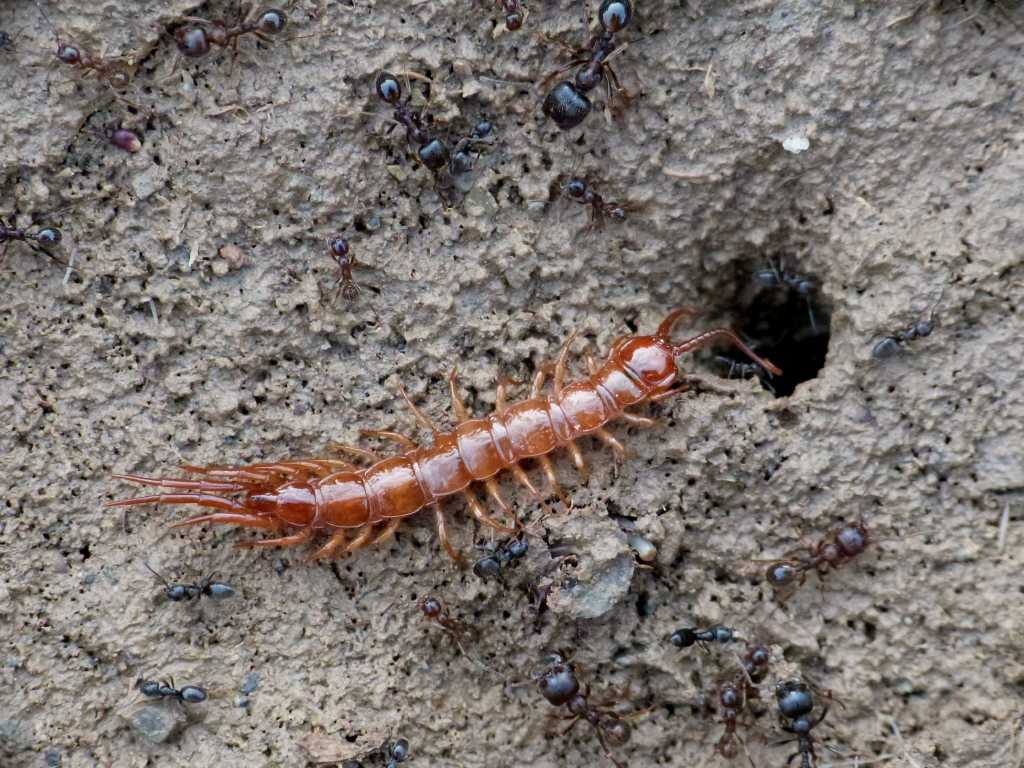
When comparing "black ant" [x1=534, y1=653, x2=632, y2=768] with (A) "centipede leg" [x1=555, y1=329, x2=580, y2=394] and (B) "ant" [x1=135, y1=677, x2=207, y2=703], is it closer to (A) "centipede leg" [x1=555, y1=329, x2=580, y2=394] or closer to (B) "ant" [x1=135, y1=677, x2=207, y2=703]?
(A) "centipede leg" [x1=555, y1=329, x2=580, y2=394]

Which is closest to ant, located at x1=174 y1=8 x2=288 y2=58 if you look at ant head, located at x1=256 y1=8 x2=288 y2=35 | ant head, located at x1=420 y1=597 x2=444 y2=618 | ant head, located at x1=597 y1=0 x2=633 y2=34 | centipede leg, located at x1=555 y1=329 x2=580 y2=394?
ant head, located at x1=256 y1=8 x2=288 y2=35

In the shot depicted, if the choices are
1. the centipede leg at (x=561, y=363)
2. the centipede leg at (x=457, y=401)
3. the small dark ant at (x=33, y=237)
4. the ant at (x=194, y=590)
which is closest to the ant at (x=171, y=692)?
the ant at (x=194, y=590)

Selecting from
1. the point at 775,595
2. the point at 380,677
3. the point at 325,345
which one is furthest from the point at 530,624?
the point at 325,345

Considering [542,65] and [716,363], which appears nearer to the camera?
[542,65]

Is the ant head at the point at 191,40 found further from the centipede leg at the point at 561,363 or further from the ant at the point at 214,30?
the centipede leg at the point at 561,363

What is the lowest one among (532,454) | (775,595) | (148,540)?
(775,595)

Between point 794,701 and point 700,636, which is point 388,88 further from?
point 794,701

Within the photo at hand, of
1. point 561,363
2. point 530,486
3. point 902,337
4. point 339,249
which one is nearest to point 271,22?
point 339,249

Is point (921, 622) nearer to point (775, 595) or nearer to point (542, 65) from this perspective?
point (775, 595)
